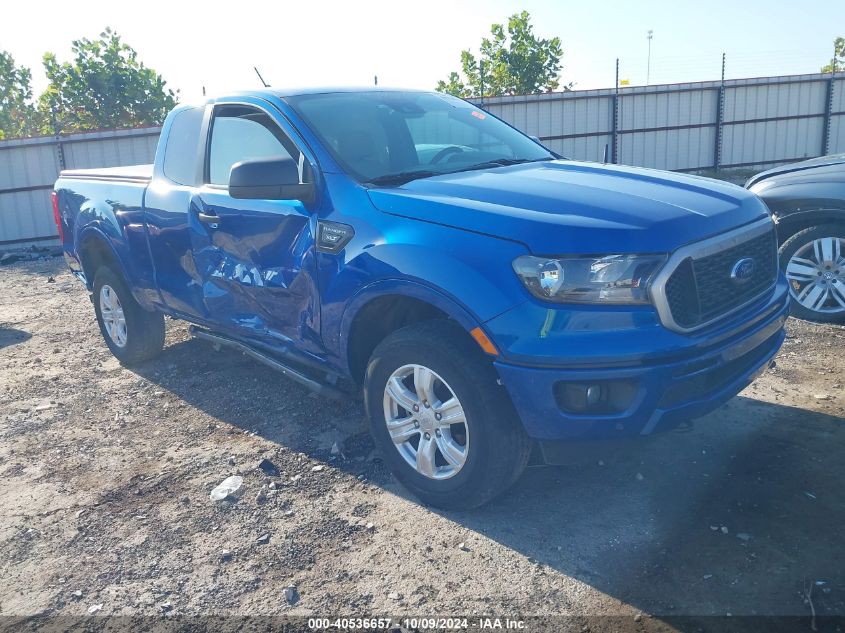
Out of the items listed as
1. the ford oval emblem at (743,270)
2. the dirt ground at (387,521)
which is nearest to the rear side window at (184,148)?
the dirt ground at (387,521)

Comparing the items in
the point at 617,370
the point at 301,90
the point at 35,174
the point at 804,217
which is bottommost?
the point at 617,370

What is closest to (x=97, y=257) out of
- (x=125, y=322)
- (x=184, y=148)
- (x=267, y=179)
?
(x=125, y=322)

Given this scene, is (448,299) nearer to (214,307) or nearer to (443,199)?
(443,199)

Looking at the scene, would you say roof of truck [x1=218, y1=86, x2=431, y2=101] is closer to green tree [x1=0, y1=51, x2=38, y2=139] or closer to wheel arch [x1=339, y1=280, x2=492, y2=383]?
wheel arch [x1=339, y1=280, x2=492, y2=383]

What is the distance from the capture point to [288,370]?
4.27m

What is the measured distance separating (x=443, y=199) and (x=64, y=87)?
23497 mm

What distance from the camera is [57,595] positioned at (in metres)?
3.04

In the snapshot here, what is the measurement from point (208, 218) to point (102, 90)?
2184 cm

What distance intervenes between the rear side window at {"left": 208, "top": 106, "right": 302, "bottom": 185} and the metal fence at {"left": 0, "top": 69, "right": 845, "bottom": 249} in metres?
12.9

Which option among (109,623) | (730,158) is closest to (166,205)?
(109,623)

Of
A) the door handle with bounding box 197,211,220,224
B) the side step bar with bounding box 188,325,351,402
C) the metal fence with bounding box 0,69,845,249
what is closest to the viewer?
the side step bar with bounding box 188,325,351,402

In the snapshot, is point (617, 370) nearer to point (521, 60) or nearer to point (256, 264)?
point (256, 264)

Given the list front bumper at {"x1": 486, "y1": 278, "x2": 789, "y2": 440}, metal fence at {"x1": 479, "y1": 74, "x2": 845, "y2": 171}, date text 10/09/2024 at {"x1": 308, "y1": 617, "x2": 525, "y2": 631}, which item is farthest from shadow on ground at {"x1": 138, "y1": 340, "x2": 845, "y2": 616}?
metal fence at {"x1": 479, "y1": 74, "x2": 845, "y2": 171}

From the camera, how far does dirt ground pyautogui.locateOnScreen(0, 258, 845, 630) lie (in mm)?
2865
